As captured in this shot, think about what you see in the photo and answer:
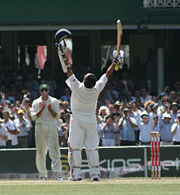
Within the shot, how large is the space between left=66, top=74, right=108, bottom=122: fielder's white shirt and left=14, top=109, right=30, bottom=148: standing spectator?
533 cm

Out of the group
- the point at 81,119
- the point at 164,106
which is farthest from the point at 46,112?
the point at 164,106

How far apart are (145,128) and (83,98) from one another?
5618 millimetres

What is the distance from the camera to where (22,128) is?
17.3 metres

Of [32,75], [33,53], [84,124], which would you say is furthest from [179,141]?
[33,53]

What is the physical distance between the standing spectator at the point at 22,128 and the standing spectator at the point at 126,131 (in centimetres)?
234

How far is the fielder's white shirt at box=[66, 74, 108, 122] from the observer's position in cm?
1194

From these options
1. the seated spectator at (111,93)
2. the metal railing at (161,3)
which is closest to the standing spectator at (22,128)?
the seated spectator at (111,93)

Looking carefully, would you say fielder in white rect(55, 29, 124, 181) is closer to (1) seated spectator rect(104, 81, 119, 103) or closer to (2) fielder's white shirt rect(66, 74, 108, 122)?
(2) fielder's white shirt rect(66, 74, 108, 122)

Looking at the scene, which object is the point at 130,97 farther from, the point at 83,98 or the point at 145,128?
the point at 83,98

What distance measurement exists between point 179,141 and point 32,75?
7498 millimetres

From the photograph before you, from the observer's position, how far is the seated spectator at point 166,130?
57.2 ft

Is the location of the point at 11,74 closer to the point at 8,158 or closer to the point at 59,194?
the point at 8,158

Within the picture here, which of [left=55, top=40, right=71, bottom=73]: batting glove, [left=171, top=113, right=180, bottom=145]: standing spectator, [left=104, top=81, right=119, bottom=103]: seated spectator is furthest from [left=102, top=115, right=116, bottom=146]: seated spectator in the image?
[left=55, top=40, right=71, bottom=73]: batting glove

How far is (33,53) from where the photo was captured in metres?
27.6
